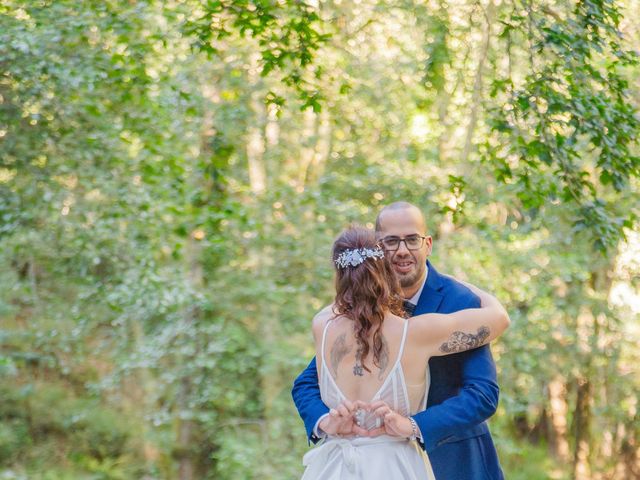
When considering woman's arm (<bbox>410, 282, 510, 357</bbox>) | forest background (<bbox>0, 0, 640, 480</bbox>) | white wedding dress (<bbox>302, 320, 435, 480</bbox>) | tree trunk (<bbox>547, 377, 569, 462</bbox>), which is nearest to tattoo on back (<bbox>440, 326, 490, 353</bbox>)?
woman's arm (<bbox>410, 282, 510, 357</bbox>)

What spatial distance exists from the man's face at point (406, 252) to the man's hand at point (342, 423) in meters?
0.62

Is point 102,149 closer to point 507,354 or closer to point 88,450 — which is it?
point 507,354

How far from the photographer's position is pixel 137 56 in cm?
631

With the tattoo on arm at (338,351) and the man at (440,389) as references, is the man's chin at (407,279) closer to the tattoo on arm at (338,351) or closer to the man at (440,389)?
the man at (440,389)

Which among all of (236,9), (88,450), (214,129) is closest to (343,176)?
(214,129)

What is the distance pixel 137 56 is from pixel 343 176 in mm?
2904

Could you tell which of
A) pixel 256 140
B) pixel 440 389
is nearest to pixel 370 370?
pixel 440 389

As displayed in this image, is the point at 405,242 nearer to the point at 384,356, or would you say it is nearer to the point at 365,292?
the point at 365,292

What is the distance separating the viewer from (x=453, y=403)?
2.78 metres

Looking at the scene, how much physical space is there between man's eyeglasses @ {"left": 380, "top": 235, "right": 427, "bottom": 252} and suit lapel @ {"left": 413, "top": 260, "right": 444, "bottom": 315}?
0.10 metres

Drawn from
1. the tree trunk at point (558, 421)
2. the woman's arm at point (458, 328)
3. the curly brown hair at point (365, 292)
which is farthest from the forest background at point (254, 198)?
the curly brown hair at point (365, 292)

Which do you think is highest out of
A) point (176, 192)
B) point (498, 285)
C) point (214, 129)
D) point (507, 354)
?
point (214, 129)

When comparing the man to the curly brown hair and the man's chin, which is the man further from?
the curly brown hair

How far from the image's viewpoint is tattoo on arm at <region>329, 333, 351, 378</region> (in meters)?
2.76
